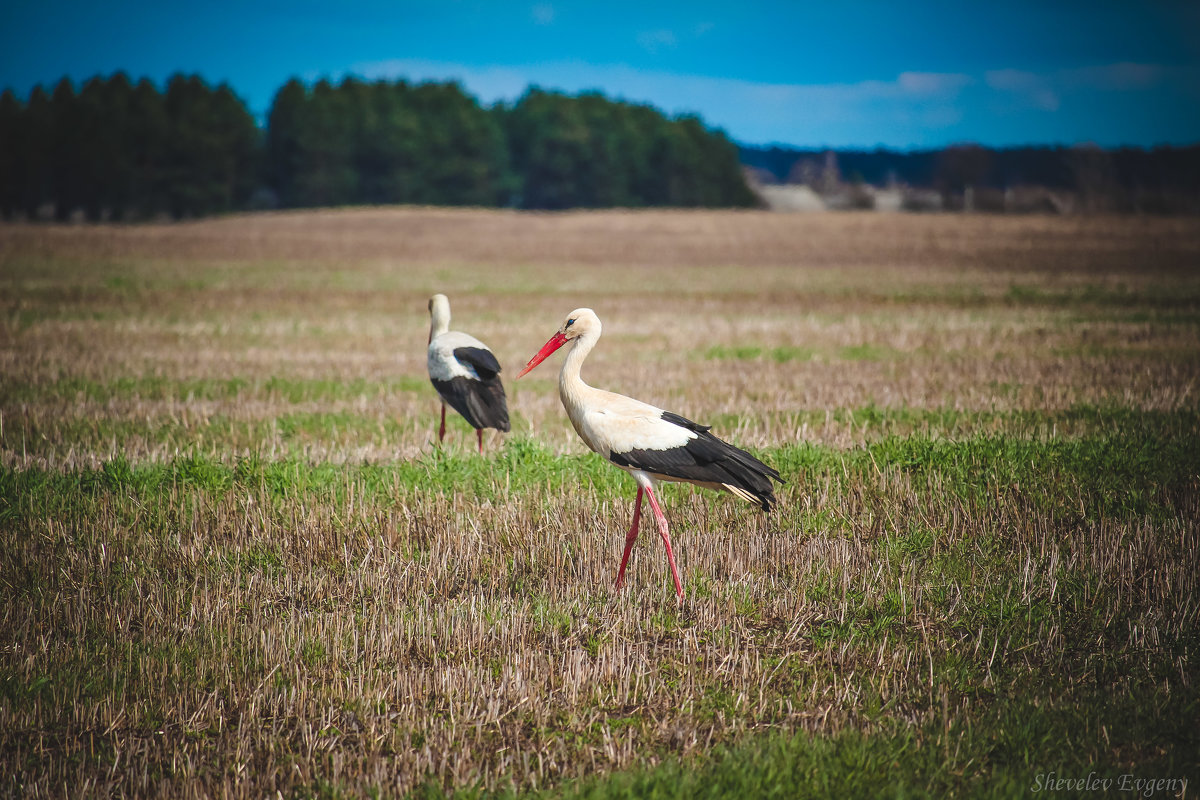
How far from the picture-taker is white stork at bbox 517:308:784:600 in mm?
5117

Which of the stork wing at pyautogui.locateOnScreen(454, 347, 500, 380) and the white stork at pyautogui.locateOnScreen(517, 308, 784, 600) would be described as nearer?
the white stork at pyautogui.locateOnScreen(517, 308, 784, 600)

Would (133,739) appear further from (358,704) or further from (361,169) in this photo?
(361,169)

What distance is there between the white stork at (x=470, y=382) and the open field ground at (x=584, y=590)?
18.3 inches

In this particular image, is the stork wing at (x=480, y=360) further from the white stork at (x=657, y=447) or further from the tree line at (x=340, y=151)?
the tree line at (x=340, y=151)

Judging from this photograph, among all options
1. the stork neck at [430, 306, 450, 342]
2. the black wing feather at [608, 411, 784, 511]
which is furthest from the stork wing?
the black wing feather at [608, 411, 784, 511]

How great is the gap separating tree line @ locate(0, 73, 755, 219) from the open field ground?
7937cm

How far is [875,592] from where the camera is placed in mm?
5336

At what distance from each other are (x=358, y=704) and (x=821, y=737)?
2110 millimetres

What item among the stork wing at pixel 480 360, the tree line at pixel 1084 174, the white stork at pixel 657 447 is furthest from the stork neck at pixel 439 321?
the tree line at pixel 1084 174

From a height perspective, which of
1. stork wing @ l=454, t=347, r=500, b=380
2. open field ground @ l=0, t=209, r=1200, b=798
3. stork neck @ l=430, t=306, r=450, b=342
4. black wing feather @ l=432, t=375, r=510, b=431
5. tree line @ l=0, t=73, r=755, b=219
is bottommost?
open field ground @ l=0, t=209, r=1200, b=798

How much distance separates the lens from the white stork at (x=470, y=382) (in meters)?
8.45

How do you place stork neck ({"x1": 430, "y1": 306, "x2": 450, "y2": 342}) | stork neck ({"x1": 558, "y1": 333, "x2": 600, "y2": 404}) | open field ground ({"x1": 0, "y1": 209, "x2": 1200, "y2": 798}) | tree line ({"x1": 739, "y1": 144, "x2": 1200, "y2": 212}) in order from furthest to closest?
tree line ({"x1": 739, "y1": 144, "x2": 1200, "y2": 212}) → stork neck ({"x1": 430, "y1": 306, "x2": 450, "y2": 342}) → stork neck ({"x1": 558, "y1": 333, "x2": 600, "y2": 404}) → open field ground ({"x1": 0, "y1": 209, "x2": 1200, "y2": 798})

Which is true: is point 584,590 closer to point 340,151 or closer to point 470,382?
point 470,382

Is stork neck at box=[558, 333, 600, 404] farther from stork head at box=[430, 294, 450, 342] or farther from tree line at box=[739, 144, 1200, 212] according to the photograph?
tree line at box=[739, 144, 1200, 212]
